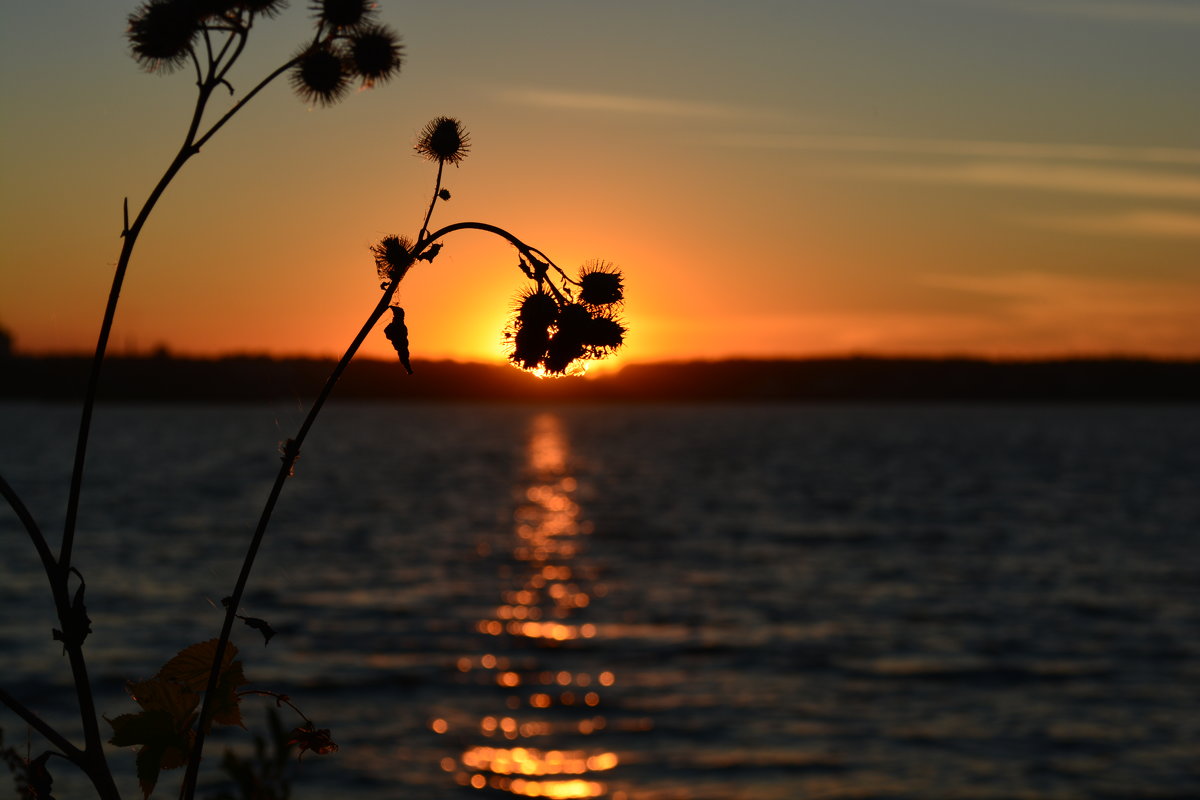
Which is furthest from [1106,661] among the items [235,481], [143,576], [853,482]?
[235,481]

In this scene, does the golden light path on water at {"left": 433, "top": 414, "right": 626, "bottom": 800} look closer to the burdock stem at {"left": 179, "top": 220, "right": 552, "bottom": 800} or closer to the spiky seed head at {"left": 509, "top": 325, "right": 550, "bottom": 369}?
the spiky seed head at {"left": 509, "top": 325, "right": 550, "bottom": 369}

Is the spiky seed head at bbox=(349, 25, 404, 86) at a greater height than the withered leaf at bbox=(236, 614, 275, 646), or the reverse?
the spiky seed head at bbox=(349, 25, 404, 86)

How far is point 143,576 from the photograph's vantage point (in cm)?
4334

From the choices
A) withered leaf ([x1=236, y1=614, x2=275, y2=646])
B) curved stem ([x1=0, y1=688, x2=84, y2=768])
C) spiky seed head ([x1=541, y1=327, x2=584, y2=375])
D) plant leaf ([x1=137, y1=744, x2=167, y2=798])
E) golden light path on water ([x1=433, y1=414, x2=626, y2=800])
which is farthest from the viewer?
golden light path on water ([x1=433, y1=414, x2=626, y2=800])

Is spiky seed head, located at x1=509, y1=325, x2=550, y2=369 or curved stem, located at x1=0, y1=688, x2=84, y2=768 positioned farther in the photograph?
spiky seed head, located at x1=509, y1=325, x2=550, y2=369

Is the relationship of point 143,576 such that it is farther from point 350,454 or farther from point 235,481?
point 350,454

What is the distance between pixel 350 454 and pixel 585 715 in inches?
4433

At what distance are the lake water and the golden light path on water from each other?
9 centimetres

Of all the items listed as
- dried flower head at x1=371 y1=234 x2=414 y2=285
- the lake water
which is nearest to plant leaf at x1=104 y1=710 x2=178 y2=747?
dried flower head at x1=371 y1=234 x2=414 y2=285

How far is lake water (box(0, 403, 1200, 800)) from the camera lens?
2200 cm

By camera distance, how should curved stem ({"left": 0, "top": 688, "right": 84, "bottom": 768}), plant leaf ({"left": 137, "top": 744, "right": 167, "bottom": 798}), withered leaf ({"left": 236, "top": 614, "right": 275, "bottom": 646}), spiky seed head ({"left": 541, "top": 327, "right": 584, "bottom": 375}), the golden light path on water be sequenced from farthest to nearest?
the golden light path on water → spiky seed head ({"left": 541, "top": 327, "right": 584, "bottom": 375}) → plant leaf ({"left": 137, "top": 744, "right": 167, "bottom": 798}) → withered leaf ({"left": 236, "top": 614, "right": 275, "bottom": 646}) → curved stem ({"left": 0, "top": 688, "right": 84, "bottom": 768})

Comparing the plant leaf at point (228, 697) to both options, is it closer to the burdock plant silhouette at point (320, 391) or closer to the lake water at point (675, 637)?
the burdock plant silhouette at point (320, 391)

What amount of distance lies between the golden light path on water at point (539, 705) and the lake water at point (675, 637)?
9 cm

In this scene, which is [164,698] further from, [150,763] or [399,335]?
[399,335]
